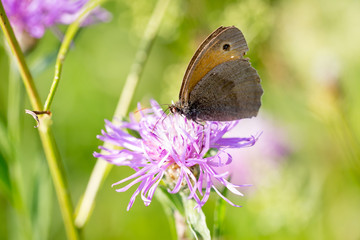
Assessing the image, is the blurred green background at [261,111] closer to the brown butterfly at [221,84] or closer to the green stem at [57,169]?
the brown butterfly at [221,84]

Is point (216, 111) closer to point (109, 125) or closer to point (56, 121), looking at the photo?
point (109, 125)

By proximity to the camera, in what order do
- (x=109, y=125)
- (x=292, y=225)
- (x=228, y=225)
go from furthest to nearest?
(x=228, y=225) < (x=292, y=225) < (x=109, y=125)

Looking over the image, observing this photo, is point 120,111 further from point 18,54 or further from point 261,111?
point 261,111

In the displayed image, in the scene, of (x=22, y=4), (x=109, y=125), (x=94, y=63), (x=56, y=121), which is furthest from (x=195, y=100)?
(x=94, y=63)

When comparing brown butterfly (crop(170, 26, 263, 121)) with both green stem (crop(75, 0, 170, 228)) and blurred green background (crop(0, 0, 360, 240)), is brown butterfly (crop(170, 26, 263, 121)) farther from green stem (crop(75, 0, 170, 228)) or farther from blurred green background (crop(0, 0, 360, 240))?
blurred green background (crop(0, 0, 360, 240))

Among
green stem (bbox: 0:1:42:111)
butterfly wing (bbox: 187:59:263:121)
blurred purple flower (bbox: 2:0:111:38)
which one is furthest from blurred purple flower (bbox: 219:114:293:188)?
green stem (bbox: 0:1:42:111)

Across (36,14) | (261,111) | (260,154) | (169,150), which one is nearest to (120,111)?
(169,150)
